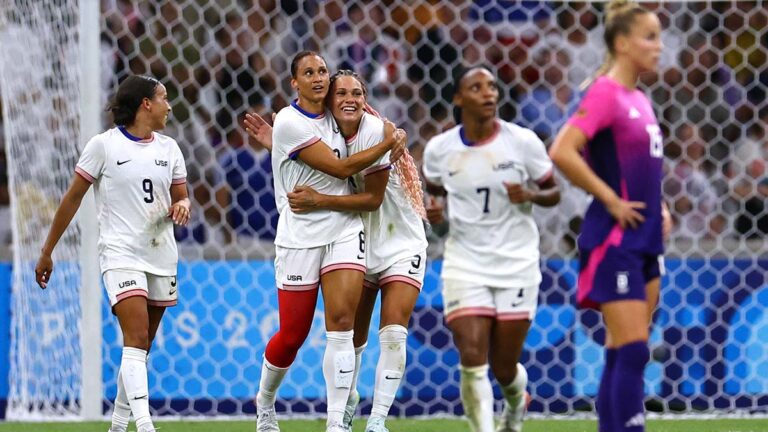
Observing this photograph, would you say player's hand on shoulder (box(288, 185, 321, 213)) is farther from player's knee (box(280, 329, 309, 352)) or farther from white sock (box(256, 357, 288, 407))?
white sock (box(256, 357, 288, 407))

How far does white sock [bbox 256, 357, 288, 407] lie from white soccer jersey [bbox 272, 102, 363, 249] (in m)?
0.61

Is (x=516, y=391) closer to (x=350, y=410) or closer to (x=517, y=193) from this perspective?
(x=517, y=193)

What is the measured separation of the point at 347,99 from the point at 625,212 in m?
1.82

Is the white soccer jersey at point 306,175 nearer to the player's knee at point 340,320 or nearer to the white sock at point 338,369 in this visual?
the player's knee at point 340,320

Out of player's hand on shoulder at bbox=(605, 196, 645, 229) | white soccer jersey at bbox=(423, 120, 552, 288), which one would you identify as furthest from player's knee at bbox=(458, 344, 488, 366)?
player's hand on shoulder at bbox=(605, 196, 645, 229)

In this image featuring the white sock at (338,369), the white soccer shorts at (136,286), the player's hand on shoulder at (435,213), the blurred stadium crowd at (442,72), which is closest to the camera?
the player's hand on shoulder at (435,213)

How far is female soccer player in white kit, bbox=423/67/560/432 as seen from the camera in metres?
5.22

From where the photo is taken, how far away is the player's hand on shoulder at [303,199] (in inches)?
243

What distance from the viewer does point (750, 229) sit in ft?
28.9

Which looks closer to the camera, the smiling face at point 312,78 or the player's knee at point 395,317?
the smiling face at point 312,78

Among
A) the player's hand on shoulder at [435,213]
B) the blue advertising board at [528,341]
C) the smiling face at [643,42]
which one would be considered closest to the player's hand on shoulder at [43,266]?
the blue advertising board at [528,341]

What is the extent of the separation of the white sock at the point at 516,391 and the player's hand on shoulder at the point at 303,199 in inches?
49.3

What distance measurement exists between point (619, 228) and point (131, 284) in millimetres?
2439

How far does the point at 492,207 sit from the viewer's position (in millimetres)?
5293
